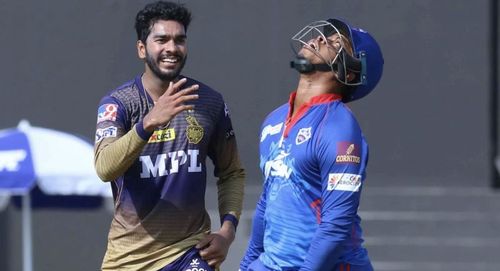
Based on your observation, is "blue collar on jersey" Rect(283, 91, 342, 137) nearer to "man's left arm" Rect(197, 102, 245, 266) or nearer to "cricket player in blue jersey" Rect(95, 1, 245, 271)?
"cricket player in blue jersey" Rect(95, 1, 245, 271)

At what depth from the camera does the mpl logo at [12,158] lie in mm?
7250

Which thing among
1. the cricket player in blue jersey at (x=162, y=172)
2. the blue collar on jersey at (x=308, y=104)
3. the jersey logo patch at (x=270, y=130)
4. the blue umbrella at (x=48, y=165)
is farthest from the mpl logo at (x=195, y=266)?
the blue umbrella at (x=48, y=165)

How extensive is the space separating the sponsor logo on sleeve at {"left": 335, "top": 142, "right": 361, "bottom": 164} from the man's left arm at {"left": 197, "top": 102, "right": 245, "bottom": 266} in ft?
3.32

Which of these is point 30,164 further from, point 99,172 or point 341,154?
point 341,154

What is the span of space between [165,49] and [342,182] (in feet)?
3.58

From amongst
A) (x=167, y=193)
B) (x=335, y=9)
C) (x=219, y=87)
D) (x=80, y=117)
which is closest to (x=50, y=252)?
(x=80, y=117)

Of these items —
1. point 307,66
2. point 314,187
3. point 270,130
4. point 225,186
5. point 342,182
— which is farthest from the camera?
point 225,186

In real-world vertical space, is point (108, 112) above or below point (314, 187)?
above

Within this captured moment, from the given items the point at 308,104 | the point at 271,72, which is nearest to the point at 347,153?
the point at 308,104

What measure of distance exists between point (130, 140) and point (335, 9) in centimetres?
592

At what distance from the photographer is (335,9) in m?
9.62

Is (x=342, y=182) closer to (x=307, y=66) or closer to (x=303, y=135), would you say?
(x=303, y=135)

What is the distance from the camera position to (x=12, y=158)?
7297 mm

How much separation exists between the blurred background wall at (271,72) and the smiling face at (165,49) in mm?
5285
